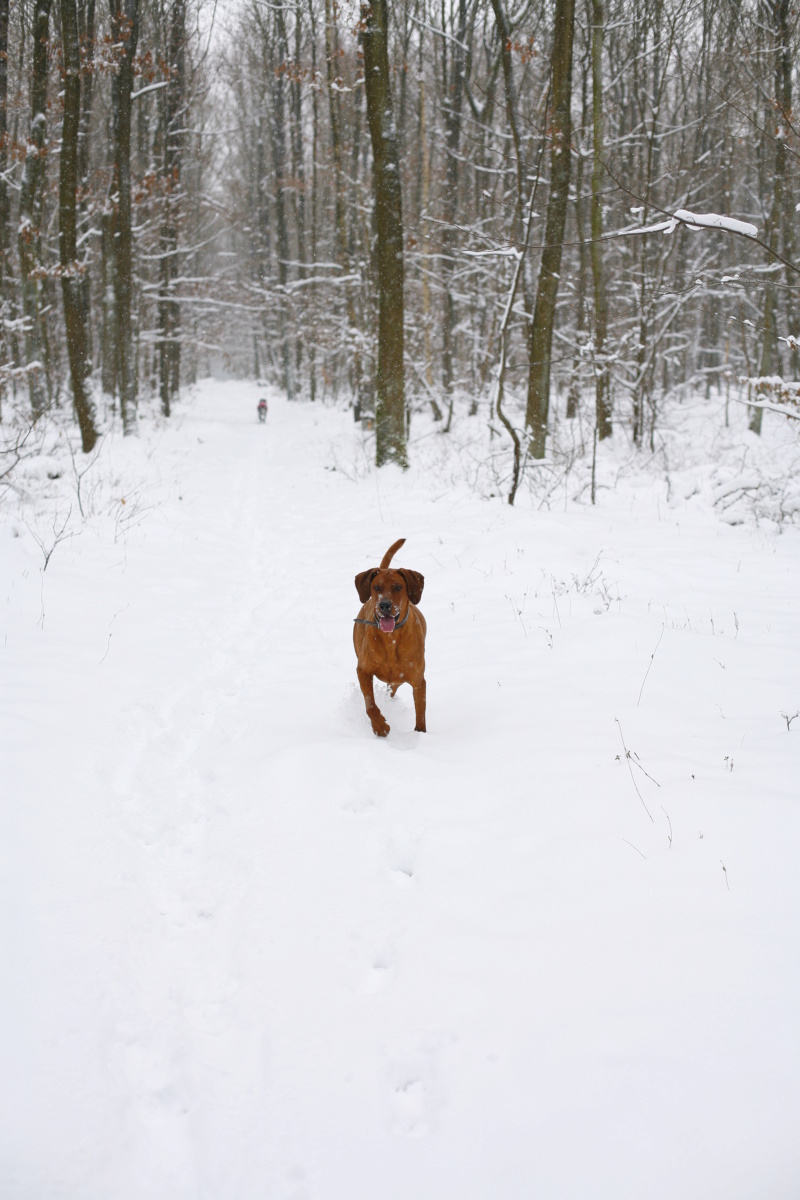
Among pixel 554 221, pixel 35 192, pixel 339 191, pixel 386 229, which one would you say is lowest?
pixel 554 221

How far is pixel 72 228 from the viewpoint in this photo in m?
12.0

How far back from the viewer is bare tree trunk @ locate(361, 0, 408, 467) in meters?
10.8

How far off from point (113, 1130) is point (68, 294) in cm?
1314

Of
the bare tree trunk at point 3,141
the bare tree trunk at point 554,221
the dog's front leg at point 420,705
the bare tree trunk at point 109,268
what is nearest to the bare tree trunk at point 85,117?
the bare tree trunk at point 109,268

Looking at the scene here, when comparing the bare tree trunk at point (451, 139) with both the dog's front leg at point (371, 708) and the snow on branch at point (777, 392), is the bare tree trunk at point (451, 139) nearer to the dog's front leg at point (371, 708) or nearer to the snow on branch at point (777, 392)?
the snow on branch at point (777, 392)

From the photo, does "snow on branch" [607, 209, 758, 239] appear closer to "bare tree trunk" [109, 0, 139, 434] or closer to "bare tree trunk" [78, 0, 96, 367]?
"bare tree trunk" [78, 0, 96, 367]

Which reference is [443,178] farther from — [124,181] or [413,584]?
[413,584]

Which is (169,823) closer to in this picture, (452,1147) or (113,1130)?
(113,1130)

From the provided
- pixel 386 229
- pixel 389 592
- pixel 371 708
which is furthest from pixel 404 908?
pixel 386 229

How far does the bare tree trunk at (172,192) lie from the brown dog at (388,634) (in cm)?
1414

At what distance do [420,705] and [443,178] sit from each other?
1995 cm

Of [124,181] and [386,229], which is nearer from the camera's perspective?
[386,229]

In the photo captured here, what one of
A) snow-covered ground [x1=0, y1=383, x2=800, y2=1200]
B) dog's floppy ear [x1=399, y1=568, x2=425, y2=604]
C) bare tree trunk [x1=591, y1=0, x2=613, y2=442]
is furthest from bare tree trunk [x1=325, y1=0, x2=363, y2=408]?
dog's floppy ear [x1=399, y1=568, x2=425, y2=604]

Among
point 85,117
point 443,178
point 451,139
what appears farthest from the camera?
point 443,178
